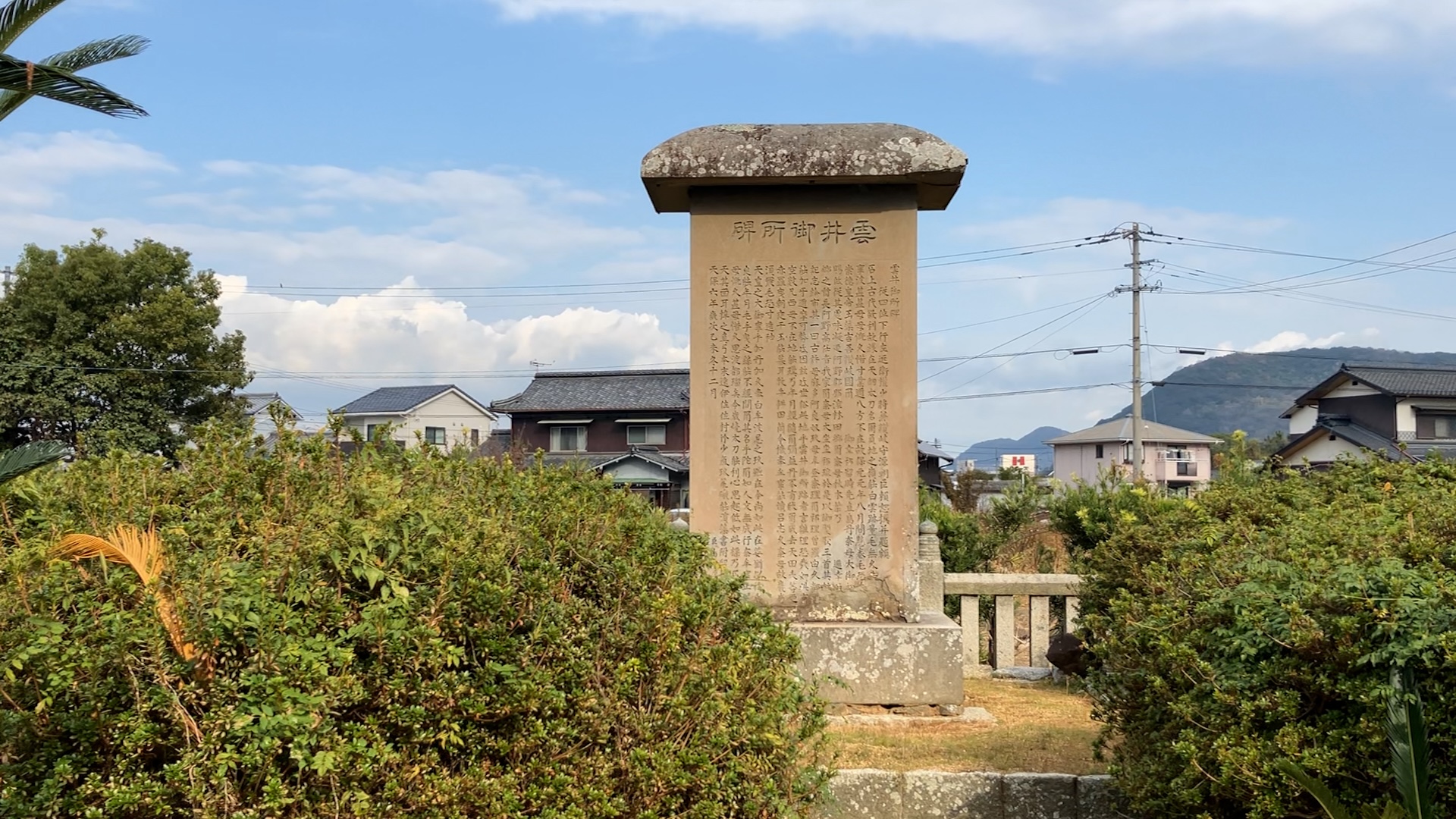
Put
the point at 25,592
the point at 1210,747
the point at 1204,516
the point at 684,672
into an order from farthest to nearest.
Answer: the point at 1204,516 → the point at 1210,747 → the point at 684,672 → the point at 25,592

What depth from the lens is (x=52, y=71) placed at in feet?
13.9

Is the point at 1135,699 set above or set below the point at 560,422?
below

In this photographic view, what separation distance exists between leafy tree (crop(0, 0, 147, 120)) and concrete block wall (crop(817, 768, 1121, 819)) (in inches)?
172

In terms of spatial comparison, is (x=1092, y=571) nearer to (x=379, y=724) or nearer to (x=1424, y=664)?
(x=1424, y=664)

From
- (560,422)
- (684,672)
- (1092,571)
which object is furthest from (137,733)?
(560,422)

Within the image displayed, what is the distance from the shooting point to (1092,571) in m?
6.48

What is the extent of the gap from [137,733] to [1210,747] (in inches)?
107

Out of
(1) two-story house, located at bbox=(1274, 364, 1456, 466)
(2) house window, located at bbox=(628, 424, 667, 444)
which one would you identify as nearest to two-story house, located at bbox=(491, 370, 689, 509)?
(2) house window, located at bbox=(628, 424, 667, 444)

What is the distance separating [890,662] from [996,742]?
1071 millimetres

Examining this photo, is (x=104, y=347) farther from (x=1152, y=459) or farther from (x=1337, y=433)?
(x=1152, y=459)

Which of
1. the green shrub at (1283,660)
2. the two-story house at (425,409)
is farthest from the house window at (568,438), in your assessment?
the green shrub at (1283,660)

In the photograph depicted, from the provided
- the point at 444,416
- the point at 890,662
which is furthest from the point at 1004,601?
the point at 444,416

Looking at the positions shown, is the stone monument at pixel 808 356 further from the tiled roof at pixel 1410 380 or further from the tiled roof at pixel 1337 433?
the tiled roof at pixel 1410 380

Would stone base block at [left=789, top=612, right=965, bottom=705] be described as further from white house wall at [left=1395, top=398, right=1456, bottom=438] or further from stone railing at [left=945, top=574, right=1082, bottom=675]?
white house wall at [left=1395, top=398, right=1456, bottom=438]
